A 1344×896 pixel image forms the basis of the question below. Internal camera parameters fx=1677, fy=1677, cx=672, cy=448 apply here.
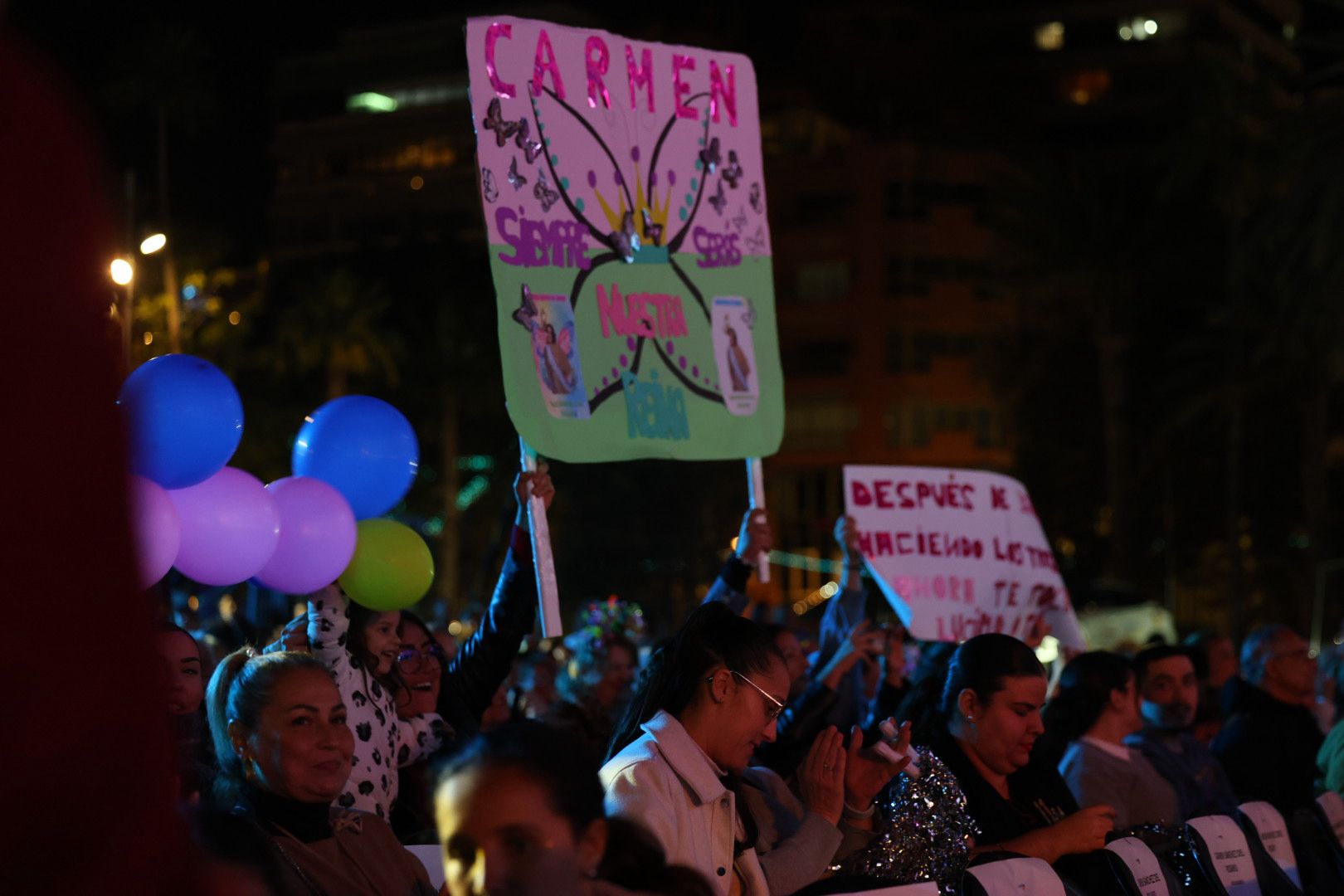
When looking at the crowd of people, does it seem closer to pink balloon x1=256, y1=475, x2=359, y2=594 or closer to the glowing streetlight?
pink balloon x1=256, y1=475, x2=359, y2=594

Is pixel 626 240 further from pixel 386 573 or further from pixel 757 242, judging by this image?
pixel 386 573

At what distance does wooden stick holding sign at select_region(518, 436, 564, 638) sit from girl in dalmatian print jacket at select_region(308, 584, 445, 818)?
0.54m

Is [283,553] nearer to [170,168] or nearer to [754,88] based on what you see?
[754,88]

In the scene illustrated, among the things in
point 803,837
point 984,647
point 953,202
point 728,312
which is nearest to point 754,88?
point 728,312

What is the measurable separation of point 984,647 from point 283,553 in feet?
8.19

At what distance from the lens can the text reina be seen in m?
6.73

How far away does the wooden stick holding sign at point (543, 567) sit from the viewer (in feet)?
20.5

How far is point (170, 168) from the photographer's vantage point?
132 feet

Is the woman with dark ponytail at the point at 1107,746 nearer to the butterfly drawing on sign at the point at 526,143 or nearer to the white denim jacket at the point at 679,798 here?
the white denim jacket at the point at 679,798

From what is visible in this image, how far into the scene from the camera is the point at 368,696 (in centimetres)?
559

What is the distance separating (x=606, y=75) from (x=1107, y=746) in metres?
Answer: 3.55

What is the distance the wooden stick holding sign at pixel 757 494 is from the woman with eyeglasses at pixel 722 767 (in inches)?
99.0

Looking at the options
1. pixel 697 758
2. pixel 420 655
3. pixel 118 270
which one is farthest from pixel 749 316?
pixel 118 270

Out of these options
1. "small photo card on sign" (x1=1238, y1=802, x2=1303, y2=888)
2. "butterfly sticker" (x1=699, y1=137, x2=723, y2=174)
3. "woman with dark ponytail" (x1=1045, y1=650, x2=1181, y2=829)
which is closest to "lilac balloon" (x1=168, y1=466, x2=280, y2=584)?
"butterfly sticker" (x1=699, y1=137, x2=723, y2=174)
